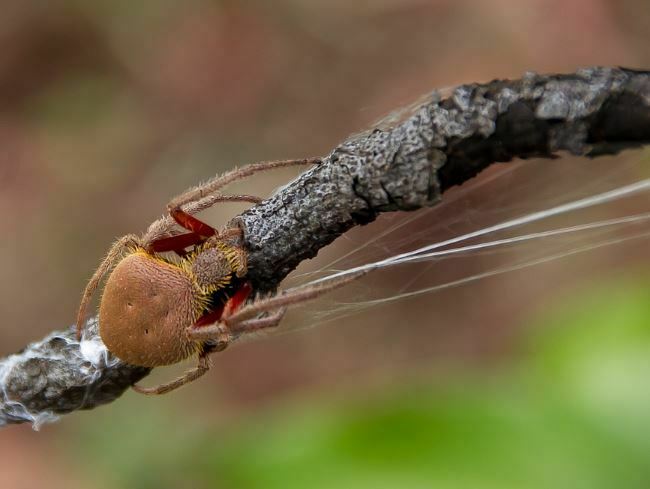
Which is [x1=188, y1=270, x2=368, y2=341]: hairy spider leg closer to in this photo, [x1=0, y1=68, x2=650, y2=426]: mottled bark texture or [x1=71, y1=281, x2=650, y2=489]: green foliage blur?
[x1=0, y1=68, x2=650, y2=426]: mottled bark texture

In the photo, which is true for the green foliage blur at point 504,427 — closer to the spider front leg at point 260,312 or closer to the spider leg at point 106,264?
the spider front leg at point 260,312

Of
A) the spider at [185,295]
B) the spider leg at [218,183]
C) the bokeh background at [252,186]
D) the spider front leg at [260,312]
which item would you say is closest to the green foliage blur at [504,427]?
the bokeh background at [252,186]

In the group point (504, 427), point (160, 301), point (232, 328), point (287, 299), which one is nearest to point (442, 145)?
point (287, 299)

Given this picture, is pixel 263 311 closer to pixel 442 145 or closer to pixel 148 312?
pixel 148 312

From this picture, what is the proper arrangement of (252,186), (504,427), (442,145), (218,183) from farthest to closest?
1. (252,186)
2. (504,427)
3. (218,183)
4. (442,145)

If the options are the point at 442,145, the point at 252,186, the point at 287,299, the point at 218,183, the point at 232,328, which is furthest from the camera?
the point at 252,186

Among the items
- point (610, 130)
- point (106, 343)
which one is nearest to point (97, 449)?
point (106, 343)

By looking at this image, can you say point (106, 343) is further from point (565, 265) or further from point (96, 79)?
point (96, 79)

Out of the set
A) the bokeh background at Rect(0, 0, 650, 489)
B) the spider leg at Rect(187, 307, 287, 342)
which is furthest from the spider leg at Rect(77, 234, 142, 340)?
the bokeh background at Rect(0, 0, 650, 489)
